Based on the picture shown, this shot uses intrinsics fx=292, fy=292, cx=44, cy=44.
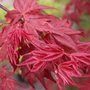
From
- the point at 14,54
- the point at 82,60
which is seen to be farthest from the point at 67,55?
the point at 14,54

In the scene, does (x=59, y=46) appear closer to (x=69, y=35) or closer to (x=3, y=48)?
(x=69, y=35)

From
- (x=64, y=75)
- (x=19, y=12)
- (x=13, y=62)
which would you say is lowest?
(x=64, y=75)

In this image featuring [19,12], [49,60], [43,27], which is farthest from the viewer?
[19,12]

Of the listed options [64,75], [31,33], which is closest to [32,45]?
[31,33]

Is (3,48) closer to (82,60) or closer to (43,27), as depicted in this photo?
(43,27)

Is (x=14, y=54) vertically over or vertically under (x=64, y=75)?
over

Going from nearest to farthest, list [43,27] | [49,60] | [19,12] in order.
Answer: [49,60]
[43,27]
[19,12]

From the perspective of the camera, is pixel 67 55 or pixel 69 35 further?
pixel 69 35
